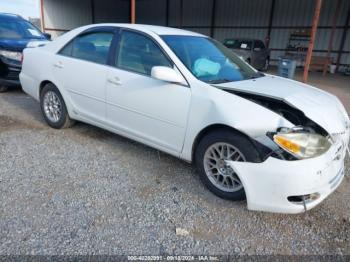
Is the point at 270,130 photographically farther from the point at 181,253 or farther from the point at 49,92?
the point at 49,92

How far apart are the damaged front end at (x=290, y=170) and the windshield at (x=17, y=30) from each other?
21.9ft

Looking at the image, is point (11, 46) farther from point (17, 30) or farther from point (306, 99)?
point (306, 99)

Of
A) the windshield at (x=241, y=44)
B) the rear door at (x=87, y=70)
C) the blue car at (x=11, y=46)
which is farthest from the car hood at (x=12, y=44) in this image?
the windshield at (x=241, y=44)

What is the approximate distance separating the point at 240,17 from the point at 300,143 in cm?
1838

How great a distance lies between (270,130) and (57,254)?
1853mm

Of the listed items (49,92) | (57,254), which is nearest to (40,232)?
(57,254)

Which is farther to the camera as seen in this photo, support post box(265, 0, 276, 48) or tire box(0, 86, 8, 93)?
support post box(265, 0, 276, 48)

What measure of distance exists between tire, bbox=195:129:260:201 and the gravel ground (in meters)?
0.12

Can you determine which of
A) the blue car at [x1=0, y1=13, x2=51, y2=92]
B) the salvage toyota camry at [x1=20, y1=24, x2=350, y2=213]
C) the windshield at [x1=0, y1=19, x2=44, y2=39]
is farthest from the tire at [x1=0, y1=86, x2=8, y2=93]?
the salvage toyota camry at [x1=20, y1=24, x2=350, y2=213]

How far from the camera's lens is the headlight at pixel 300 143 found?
2.15 m

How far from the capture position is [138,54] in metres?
3.20

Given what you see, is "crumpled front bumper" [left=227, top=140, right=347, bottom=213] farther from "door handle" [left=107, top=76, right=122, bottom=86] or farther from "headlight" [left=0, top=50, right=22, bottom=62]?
"headlight" [left=0, top=50, right=22, bottom=62]

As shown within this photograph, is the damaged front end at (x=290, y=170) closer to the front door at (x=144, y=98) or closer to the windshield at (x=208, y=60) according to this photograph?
the front door at (x=144, y=98)

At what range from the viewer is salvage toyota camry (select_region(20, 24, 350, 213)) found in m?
2.21
